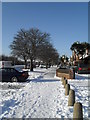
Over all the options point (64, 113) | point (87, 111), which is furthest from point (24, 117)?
point (87, 111)

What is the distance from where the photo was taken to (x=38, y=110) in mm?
7812

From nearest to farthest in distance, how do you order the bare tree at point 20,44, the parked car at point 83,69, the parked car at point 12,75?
the parked car at point 12,75, the parked car at point 83,69, the bare tree at point 20,44

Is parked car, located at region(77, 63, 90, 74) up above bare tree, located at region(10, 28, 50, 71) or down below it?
below

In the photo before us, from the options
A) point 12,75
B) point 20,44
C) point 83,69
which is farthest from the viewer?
point 20,44

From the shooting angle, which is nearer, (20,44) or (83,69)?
(83,69)

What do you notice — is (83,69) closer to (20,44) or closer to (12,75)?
(20,44)

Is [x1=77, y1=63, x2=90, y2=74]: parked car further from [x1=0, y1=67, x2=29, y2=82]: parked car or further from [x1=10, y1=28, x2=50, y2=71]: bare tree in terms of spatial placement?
[x1=0, y1=67, x2=29, y2=82]: parked car

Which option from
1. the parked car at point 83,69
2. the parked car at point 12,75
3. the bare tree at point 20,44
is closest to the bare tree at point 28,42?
the bare tree at point 20,44

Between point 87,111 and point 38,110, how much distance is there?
6.17ft

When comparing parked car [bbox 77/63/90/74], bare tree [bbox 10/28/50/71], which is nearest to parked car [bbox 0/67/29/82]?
parked car [bbox 77/63/90/74]

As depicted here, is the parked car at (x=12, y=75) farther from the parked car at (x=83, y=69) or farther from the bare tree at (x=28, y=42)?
the bare tree at (x=28, y=42)

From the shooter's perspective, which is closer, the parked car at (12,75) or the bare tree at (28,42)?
the parked car at (12,75)

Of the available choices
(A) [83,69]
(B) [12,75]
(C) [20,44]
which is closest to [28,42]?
(C) [20,44]

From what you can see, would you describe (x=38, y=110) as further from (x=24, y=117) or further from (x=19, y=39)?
(x=19, y=39)
